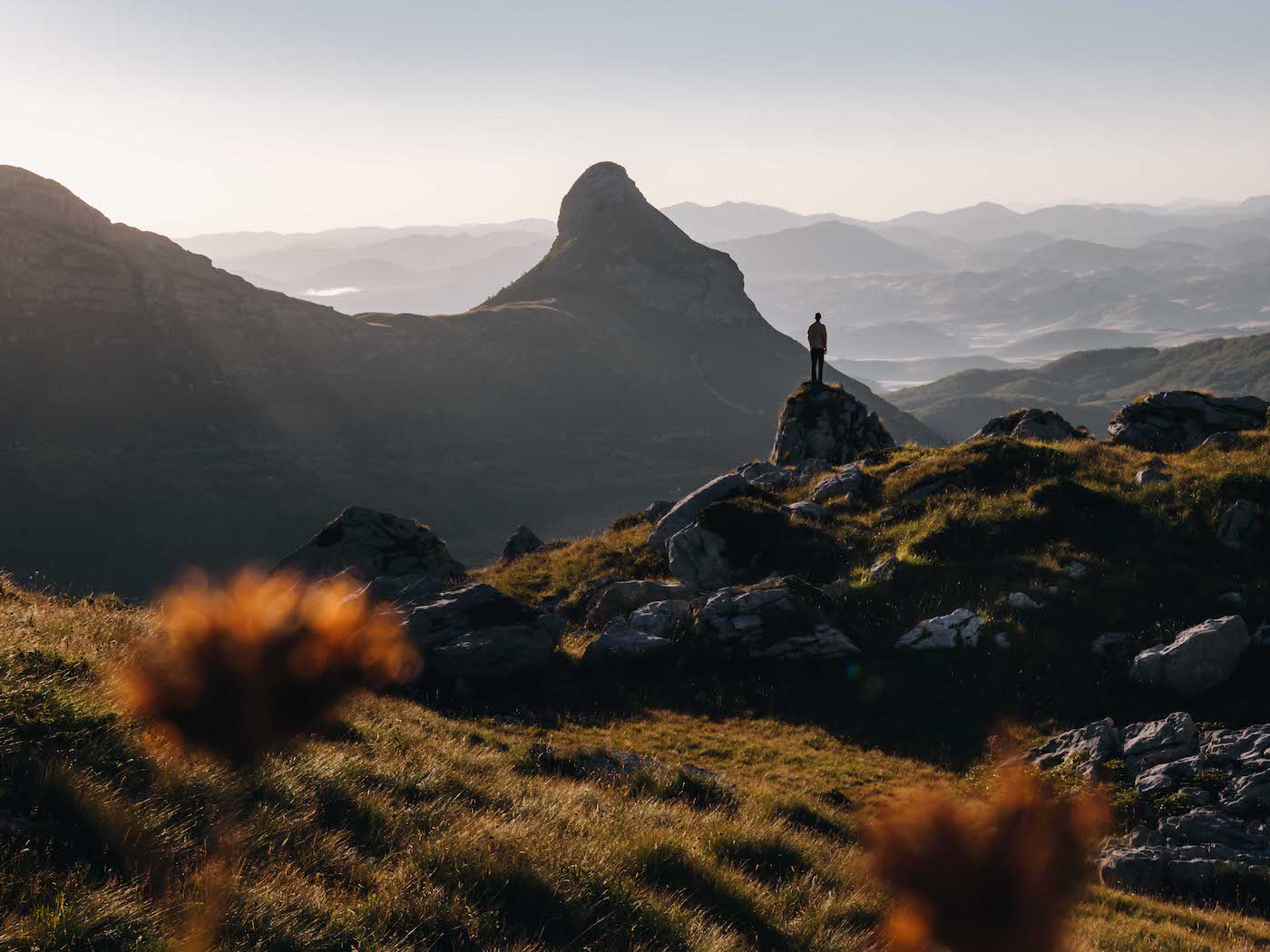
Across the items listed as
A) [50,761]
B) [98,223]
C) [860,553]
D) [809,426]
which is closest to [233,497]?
[98,223]

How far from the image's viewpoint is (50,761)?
23.1 feet

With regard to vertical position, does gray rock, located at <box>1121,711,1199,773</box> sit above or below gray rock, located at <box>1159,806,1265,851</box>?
above

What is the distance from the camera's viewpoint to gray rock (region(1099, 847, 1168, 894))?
496 inches

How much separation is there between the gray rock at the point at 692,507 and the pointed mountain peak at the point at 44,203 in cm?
20443

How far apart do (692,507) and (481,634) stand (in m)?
13.7

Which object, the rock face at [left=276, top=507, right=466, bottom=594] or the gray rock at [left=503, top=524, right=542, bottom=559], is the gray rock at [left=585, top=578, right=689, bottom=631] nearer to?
the rock face at [left=276, top=507, right=466, bottom=594]

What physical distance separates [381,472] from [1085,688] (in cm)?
18049

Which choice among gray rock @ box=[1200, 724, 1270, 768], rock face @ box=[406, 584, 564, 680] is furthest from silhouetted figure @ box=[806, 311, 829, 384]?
gray rock @ box=[1200, 724, 1270, 768]

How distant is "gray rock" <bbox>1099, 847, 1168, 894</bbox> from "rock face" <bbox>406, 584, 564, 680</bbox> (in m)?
14.9

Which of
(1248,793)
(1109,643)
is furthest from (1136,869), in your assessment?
(1109,643)

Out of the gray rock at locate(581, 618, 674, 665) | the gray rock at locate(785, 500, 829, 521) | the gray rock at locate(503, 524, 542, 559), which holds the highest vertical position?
the gray rock at locate(785, 500, 829, 521)

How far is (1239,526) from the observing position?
75.5 ft

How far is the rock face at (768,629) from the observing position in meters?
22.6

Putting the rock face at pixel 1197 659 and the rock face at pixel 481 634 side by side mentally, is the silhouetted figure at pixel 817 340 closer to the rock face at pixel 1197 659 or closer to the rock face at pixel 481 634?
the rock face at pixel 481 634
